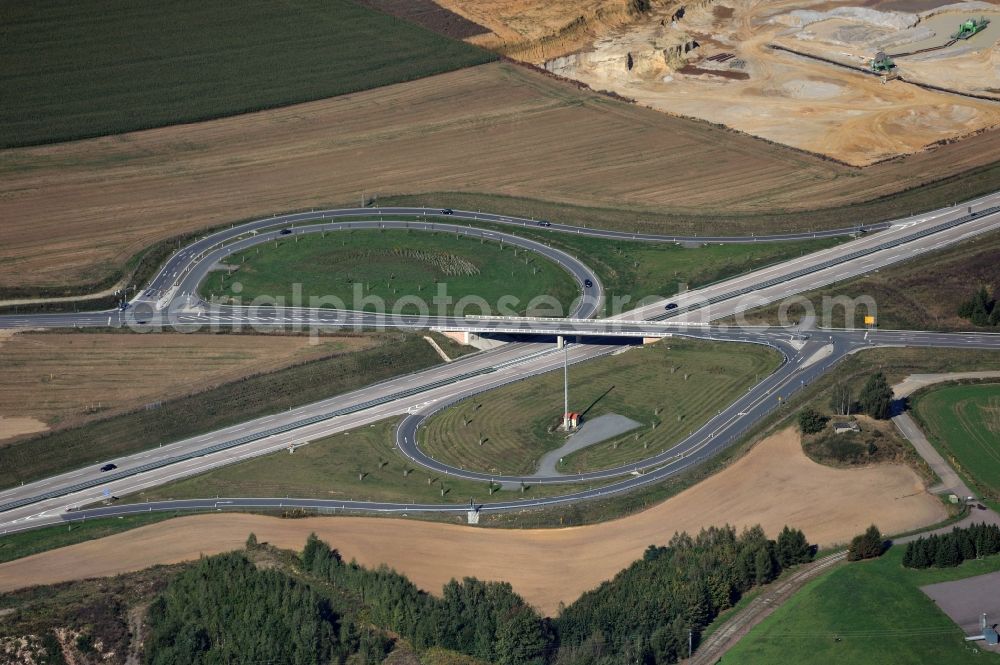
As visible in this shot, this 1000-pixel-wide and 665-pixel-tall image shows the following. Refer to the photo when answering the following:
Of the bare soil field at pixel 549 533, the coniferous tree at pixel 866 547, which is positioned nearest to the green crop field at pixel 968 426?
the bare soil field at pixel 549 533

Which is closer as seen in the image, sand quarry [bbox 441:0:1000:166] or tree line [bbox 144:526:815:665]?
tree line [bbox 144:526:815:665]

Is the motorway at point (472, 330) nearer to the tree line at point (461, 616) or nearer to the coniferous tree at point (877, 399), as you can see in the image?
the coniferous tree at point (877, 399)

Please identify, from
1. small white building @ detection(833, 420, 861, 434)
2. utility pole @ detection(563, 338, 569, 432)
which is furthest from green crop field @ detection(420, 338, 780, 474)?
small white building @ detection(833, 420, 861, 434)

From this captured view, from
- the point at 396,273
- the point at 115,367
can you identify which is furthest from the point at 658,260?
the point at 115,367

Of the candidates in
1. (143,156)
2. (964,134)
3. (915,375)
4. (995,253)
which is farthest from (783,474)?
(143,156)

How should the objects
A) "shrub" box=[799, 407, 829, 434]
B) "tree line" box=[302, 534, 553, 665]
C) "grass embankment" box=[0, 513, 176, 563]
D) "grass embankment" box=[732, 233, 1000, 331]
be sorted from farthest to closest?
1. "grass embankment" box=[732, 233, 1000, 331]
2. "shrub" box=[799, 407, 829, 434]
3. "grass embankment" box=[0, 513, 176, 563]
4. "tree line" box=[302, 534, 553, 665]

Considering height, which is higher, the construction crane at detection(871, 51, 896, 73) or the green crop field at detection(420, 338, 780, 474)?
the construction crane at detection(871, 51, 896, 73)

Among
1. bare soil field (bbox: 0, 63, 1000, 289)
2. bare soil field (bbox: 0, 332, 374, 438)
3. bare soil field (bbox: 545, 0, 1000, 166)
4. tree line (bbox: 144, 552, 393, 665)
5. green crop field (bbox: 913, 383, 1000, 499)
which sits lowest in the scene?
tree line (bbox: 144, 552, 393, 665)

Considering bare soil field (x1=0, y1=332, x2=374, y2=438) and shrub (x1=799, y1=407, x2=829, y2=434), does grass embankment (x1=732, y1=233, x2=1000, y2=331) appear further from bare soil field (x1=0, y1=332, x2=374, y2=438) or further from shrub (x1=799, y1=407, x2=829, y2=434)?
bare soil field (x1=0, y1=332, x2=374, y2=438)
